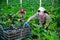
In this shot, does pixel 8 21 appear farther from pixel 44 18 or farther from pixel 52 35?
pixel 52 35

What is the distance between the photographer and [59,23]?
6.47m

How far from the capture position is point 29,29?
5562 millimetres

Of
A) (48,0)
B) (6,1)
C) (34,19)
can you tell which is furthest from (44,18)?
(6,1)

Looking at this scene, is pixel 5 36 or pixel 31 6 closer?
pixel 5 36

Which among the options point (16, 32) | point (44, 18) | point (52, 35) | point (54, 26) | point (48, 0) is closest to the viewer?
point (52, 35)

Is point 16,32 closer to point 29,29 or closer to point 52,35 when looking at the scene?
point 29,29

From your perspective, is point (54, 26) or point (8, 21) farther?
point (8, 21)

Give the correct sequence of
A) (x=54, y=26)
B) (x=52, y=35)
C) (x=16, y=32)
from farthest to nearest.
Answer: (x=54, y=26)
(x=16, y=32)
(x=52, y=35)

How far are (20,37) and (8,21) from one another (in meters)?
1.15

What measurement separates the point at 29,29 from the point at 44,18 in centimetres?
93

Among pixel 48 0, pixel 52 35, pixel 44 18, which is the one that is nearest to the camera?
pixel 52 35

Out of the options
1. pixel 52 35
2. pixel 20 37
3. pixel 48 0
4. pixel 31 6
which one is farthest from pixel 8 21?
pixel 48 0

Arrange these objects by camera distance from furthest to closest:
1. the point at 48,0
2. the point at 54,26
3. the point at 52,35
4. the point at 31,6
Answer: the point at 48,0
the point at 31,6
the point at 54,26
the point at 52,35

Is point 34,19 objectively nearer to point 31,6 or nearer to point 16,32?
point 16,32
